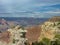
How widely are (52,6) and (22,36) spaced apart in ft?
2.29

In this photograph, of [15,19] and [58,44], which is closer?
[58,44]

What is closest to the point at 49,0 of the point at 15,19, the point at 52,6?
the point at 52,6

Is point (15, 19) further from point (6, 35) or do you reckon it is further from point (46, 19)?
point (46, 19)

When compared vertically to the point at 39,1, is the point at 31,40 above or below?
below

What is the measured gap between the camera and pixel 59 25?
120 inches

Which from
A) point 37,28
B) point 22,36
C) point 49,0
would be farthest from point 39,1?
point 22,36

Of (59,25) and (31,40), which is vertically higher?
(59,25)

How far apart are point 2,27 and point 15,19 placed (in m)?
0.25

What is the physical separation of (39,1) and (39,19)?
0.30 m

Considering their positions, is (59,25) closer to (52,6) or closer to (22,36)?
(52,6)

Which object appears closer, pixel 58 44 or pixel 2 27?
pixel 58 44

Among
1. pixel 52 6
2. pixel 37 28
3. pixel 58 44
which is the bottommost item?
pixel 58 44

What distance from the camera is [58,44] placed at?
2969 mm

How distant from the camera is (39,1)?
3.17 meters
